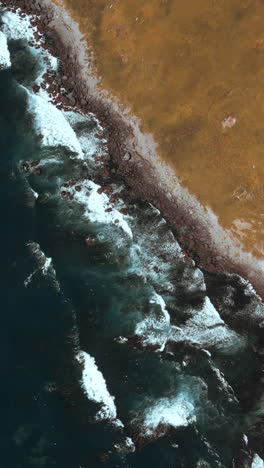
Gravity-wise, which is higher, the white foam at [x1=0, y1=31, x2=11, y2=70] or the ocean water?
the white foam at [x1=0, y1=31, x2=11, y2=70]

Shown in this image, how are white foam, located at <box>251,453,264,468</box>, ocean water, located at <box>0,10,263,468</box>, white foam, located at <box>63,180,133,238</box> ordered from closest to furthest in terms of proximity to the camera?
white foam, located at <box>251,453,264,468</box> → ocean water, located at <box>0,10,263,468</box> → white foam, located at <box>63,180,133,238</box>

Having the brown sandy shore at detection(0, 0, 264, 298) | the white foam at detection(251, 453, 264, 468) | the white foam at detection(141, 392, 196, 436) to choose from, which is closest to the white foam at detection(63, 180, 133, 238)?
the brown sandy shore at detection(0, 0, 264, 298)

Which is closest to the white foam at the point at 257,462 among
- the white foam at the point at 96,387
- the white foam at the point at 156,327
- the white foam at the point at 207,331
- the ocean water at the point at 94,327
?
the ocean water at the point at 94,327

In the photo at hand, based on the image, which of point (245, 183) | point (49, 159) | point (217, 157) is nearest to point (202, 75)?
point (217, 157)

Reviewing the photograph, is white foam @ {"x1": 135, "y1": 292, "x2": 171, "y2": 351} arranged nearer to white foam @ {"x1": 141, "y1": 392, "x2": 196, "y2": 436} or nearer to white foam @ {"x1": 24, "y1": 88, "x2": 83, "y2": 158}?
white foam @ {"x1": 141, "y1": 392, "x2": 196, "y2": 436}

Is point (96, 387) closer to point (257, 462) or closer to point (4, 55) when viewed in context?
point (257, 462)

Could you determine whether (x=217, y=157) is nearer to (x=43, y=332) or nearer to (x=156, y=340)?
(x=156, y=340)
